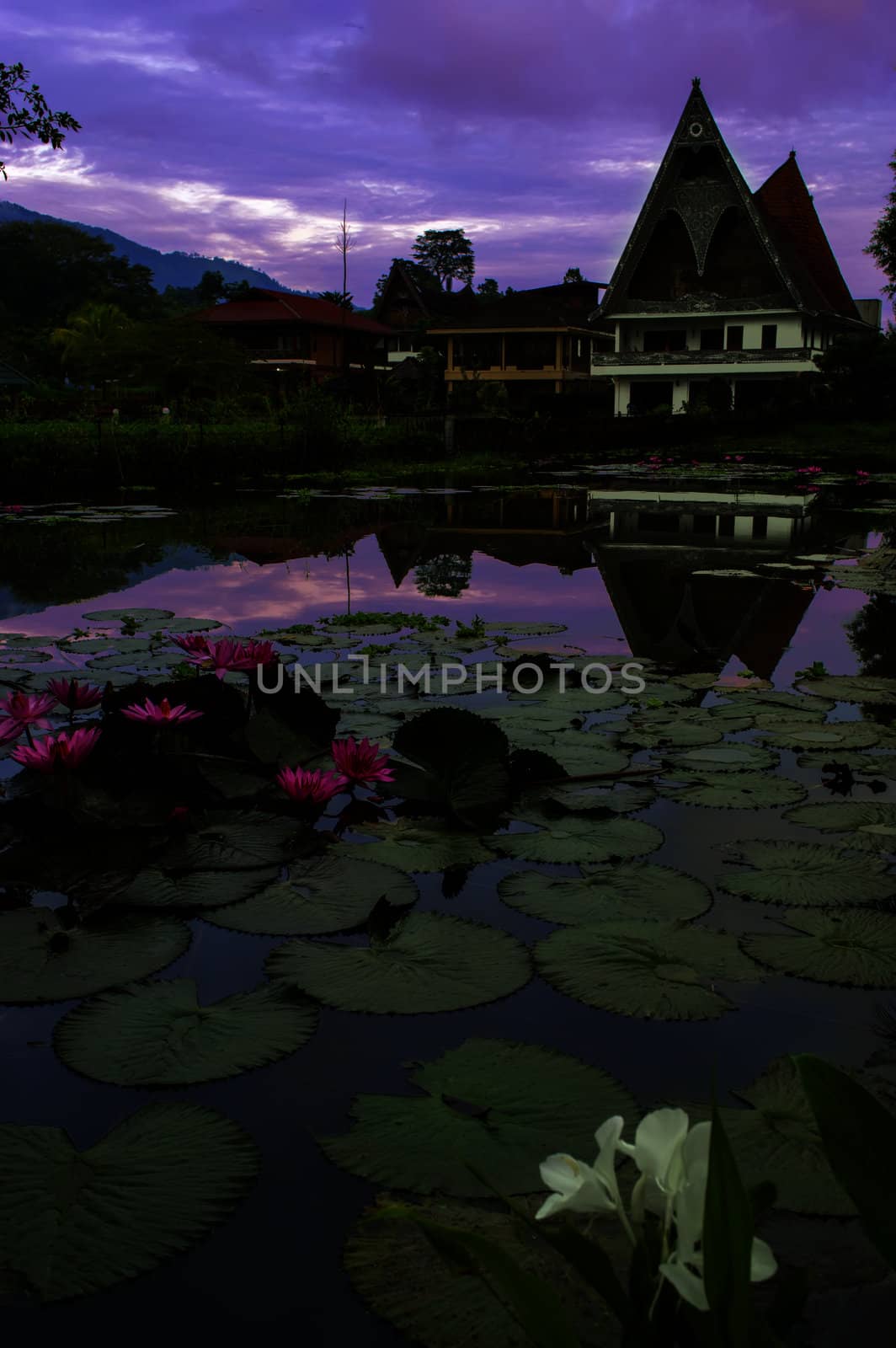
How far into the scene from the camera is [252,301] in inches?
1779

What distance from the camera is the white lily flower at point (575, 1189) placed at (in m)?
0.80

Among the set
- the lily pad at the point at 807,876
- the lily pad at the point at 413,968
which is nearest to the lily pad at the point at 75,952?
the lily pad at the point at 413,968

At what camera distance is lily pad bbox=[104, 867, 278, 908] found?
257cm

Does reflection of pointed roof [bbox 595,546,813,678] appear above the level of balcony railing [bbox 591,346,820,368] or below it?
below

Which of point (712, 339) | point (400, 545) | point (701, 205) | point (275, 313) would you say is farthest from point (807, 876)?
point (275, 313)

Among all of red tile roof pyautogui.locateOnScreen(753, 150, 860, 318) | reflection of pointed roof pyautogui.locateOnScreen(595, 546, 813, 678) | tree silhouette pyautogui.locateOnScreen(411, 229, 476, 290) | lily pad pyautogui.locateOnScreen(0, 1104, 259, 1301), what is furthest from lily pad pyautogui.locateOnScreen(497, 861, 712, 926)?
tree silhouette pyautogui.locateOnScreen(411, 229, 476, 290)

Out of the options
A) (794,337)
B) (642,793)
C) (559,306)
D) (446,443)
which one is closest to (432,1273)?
(642,793)

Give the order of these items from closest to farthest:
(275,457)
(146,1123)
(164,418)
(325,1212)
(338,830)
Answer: (325,1212) < (146,1123) < (338,830) < (275,457) < (164,418)

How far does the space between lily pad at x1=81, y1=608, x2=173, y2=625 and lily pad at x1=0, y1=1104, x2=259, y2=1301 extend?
4.66 m

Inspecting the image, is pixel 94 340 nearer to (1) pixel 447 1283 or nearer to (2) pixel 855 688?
(2) pixel 855 688

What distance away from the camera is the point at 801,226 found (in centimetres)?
3516

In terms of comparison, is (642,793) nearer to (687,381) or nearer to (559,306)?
(687,381)

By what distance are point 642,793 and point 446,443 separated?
76.1 ft

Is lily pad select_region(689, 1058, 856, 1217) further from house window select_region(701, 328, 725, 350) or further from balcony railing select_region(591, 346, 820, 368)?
house window select_region(701, 328, 725, 350)
